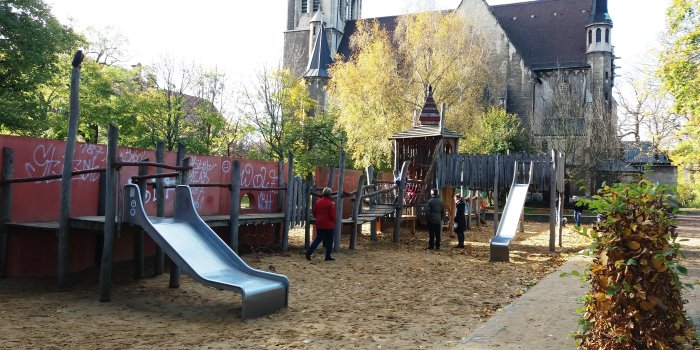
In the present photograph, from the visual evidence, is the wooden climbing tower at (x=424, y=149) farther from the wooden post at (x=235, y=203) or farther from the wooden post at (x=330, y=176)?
the wooden post at (x=235, y=203)

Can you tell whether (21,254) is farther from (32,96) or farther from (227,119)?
(227,119)

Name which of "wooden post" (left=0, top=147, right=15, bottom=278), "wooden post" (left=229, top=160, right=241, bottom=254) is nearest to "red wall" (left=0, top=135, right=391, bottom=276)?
"wooden post" (left=0, top=147, right=15, bottom=278)

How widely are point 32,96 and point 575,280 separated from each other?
22894 mm

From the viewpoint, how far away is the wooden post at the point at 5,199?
27.0 feet

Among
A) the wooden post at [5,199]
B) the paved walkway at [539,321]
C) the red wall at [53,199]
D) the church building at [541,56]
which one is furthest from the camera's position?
the church building at [541,56]

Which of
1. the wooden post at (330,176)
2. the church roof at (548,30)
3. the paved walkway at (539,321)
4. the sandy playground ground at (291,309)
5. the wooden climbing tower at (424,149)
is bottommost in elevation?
the sandy playground ground at (291,309)

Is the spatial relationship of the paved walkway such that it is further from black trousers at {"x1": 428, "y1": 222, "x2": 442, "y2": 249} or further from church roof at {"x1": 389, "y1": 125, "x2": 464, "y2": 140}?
church roof at {"x1": 389, "y1": 125, "x2": 464, "y2": 140}

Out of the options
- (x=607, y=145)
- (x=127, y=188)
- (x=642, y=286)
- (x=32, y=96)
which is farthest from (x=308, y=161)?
(x=642, y=286)

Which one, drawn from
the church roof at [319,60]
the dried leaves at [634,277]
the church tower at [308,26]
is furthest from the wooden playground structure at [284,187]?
the church tower at [308,26]

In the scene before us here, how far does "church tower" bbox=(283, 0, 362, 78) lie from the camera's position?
56.9m

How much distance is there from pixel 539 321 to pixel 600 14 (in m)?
50.8

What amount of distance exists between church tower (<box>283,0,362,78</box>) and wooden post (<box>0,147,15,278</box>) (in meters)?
48.8

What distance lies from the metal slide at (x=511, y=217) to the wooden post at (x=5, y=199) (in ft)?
30.7

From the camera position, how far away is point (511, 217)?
15.1 metres
